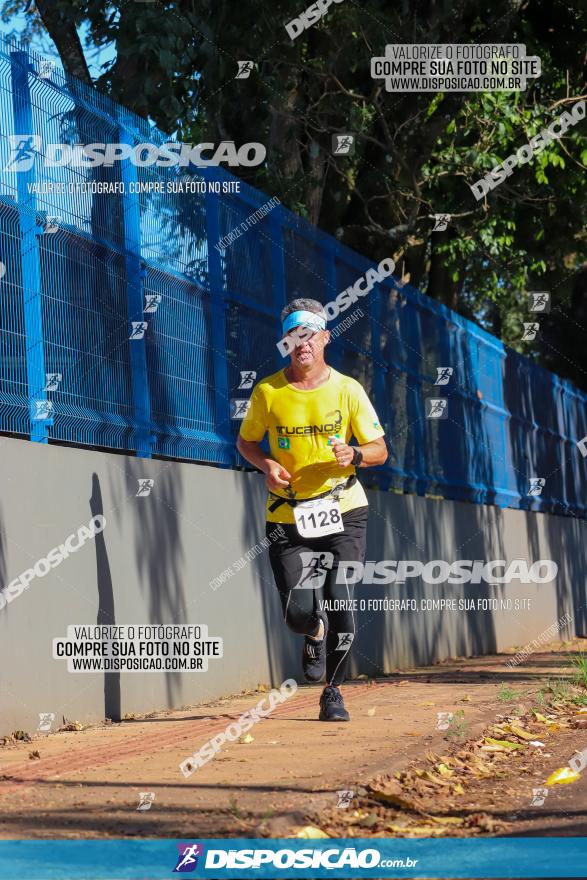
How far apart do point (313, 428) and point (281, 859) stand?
3446 millimetres

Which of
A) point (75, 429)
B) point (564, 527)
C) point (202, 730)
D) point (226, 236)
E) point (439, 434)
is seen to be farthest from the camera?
point (564, 527)

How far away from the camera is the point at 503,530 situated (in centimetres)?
1795

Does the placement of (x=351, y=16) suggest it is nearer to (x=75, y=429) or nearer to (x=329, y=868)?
(x=75, y=429)

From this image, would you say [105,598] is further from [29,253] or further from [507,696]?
[507,696]

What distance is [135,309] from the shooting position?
29.1ft

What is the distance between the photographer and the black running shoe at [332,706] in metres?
7.73

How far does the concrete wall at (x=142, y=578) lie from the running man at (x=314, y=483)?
→ 3.37 ft

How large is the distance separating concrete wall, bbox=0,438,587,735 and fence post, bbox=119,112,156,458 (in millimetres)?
233

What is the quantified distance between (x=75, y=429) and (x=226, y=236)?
2821 mm

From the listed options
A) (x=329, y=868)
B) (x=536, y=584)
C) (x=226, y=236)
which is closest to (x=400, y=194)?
(x=536, y=584)

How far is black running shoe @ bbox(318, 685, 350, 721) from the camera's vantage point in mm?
7734
